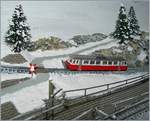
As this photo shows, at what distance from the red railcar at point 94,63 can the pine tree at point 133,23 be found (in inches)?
14.4

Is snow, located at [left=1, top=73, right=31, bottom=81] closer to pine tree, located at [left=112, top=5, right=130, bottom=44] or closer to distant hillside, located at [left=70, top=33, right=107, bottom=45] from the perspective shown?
distant hillside, located at [left=70, top=33, right=107, bottom=45]

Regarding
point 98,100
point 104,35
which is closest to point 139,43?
point 104,35

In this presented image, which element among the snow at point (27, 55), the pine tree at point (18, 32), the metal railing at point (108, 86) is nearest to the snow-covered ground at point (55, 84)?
the metal railing at point (108, 86)

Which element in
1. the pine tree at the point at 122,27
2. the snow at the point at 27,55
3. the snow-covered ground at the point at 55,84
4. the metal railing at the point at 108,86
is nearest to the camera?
the snow-covered ground at the point at 55,84

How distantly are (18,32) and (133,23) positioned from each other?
133 cm

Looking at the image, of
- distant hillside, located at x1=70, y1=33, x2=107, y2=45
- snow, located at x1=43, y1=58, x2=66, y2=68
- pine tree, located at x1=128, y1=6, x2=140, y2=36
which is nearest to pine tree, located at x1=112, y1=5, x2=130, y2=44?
pine tree, located at x1=128, y1=6, x2=140, y2=36

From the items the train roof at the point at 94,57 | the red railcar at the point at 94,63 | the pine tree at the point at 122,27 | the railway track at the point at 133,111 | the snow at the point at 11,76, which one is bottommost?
the railway track at the point at 133,111

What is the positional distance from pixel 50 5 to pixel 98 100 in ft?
3.75

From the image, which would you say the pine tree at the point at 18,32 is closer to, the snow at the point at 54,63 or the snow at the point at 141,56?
the snow at the point at 54,63

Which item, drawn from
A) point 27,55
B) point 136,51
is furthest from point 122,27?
point 27,55

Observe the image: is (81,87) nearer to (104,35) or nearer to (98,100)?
(98,100)

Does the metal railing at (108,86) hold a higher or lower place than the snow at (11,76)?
lower

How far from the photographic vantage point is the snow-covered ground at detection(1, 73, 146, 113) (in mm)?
3283

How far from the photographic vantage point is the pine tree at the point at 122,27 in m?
3.74
